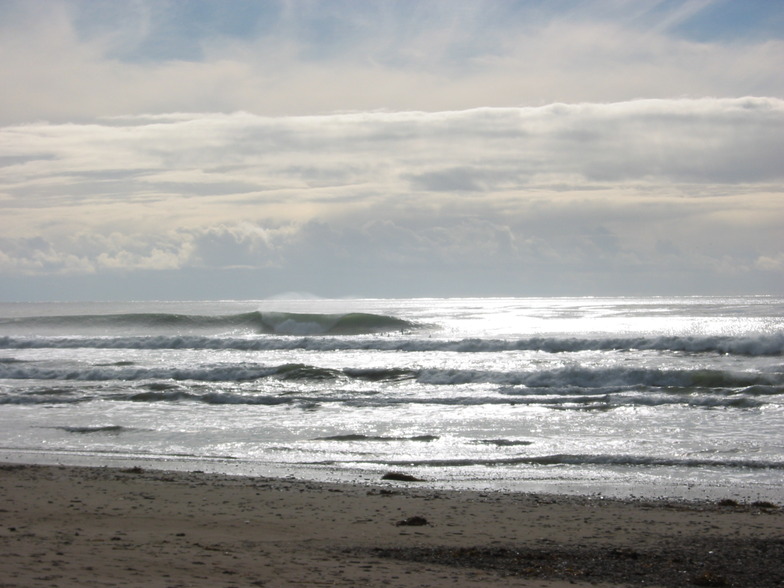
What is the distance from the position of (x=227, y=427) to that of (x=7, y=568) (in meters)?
9.57

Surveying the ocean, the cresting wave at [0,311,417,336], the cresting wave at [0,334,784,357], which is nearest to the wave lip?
the cresting wave at [0,311,417,336]

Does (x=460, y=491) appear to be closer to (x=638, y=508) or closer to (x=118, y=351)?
(x=638, y=508)

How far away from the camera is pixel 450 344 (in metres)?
31.7

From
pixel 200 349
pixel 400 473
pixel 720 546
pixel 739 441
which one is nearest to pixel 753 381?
pixel 739 441

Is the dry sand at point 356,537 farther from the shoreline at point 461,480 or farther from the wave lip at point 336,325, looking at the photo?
the wave lip at point 336,325

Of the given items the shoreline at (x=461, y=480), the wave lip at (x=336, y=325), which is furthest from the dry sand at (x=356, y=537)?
the wave lip at (x=336, y=325)

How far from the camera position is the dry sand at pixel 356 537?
5617mm

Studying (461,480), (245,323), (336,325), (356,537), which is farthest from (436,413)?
(245,323)

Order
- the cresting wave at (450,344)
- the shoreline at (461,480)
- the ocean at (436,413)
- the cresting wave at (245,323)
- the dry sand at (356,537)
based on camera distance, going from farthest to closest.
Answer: the cresting wave at (245,323) < the cresting wave at (450,344) < the ocean at (436,413) < the shoreline at (461,480) < the dry sand at (356,537)

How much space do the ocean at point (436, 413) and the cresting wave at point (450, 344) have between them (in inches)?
4.0

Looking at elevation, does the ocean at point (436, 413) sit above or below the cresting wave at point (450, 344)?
below

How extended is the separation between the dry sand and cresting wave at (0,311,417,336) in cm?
3497

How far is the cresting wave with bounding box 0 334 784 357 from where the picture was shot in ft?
91.1

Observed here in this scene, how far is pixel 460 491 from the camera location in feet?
30.1
